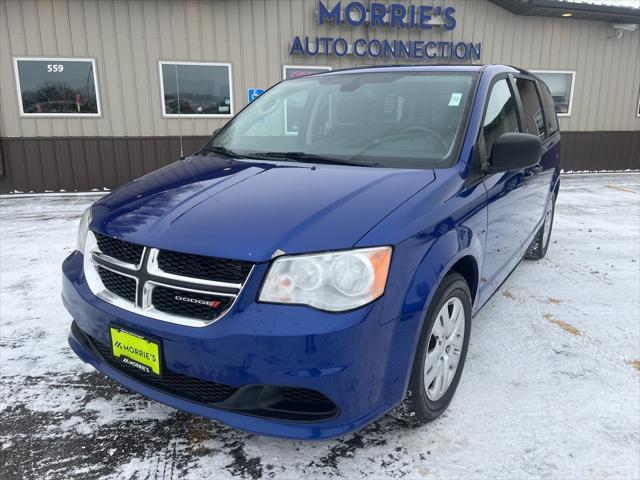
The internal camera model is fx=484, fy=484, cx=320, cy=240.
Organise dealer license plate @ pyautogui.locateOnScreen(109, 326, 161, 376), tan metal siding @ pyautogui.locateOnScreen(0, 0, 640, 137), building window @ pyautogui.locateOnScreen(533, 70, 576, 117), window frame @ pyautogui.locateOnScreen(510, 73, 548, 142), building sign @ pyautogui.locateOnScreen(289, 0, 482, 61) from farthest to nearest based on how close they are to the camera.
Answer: building window @ pyautogui.locateOnScreen(533, 70, 576, 117)
building sign @ pyautogui.locateOnScreen(289, 0, 482, 61)
tan metal siding @ pyautogui.locateOnScreen(0, 0, 640, 137)
window frame @ pyautogui.locateOnScreen(510, 73, 548, 142)
dealer license plate @ pyautogui.locateOnScreen(109, 326, 161, 376)

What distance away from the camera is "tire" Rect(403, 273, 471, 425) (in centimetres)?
196

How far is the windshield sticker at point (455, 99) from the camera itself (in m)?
2.62

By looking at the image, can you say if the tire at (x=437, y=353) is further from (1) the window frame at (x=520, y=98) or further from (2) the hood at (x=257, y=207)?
(1) the window frame at (x=520, y=98)

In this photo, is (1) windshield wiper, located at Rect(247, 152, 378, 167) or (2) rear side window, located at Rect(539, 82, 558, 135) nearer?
(1) windshield wiper, located at Rect(247, 152, 378, 167)

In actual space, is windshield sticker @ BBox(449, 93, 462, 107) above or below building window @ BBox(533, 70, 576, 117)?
below

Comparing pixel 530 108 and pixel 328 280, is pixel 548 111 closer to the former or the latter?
pixel 530 108

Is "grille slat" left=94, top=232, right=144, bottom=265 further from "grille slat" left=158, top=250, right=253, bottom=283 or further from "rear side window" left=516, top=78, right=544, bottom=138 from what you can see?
"rear side window" left=516, top=78, right=544, bottom=138

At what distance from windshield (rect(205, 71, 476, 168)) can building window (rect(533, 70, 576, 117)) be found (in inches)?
363

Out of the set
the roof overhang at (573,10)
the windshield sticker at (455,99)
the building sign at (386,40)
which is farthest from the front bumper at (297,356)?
the roof overhang at (573,10)

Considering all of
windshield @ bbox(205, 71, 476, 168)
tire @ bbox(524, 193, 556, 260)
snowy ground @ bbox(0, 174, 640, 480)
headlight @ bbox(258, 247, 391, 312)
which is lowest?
snowy ground @ bbox(0, 174, 640, 480)

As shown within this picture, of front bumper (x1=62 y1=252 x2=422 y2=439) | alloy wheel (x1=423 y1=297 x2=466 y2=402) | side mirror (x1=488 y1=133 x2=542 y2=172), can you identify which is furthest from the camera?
side mirror (x1=488 y1=133 x2=542 y2=172)

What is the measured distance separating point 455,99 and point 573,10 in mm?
9154

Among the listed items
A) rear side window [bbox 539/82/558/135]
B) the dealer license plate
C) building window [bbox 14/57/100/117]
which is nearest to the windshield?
the dealer license plate

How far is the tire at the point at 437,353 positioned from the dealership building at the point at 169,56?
25.1ft
